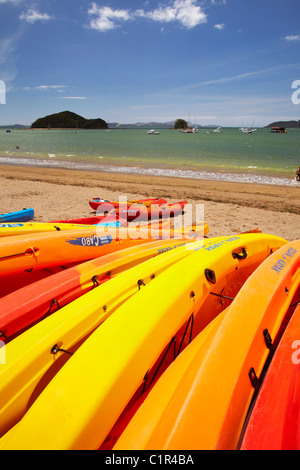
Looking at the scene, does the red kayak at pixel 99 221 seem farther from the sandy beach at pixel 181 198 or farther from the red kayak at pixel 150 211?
the sandy beach at pixel 181 198

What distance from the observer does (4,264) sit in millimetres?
2588

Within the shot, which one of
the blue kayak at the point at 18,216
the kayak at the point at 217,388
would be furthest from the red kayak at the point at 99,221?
the kayak at the point at 217,388

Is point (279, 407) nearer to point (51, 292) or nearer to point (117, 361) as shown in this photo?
point (117, 361)

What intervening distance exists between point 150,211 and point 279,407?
620 centimetres

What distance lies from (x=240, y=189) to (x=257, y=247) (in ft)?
29.1

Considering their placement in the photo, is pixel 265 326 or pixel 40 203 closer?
pixel 265 326

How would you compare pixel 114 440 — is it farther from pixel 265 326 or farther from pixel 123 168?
pixel 123 168

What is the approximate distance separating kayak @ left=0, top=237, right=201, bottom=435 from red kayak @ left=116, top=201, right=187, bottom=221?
15.6 feet

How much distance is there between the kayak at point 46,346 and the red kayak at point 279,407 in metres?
0.87

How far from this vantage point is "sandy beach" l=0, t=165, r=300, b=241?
6871 millimetres

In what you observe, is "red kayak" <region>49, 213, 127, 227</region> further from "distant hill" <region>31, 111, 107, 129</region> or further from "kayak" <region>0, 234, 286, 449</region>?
"distant hill" <region>31, 111, 107, 129</region>

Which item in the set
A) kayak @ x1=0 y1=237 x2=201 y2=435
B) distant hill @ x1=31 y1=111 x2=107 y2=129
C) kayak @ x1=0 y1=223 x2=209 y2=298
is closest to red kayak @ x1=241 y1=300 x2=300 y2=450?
kayak @ x1=0 y1=237 x2=201 y2=435

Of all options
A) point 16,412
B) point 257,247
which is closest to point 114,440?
point 16,412

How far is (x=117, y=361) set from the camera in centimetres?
147
